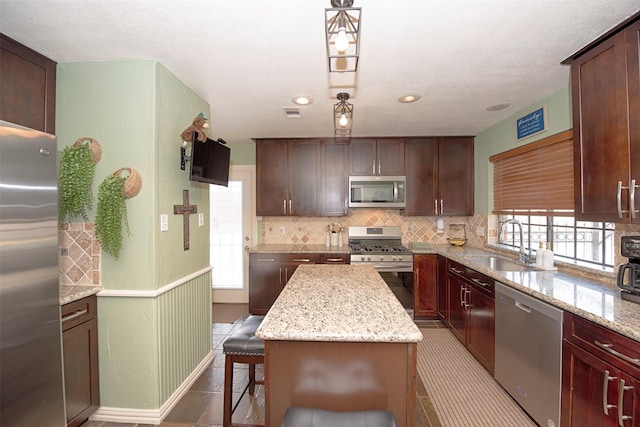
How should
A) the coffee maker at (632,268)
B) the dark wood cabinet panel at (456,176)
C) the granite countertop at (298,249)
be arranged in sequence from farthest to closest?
the dark wood cabinet panel at (456,176)
the granite countertop at (298,249)
the coffee maker at (632,268)

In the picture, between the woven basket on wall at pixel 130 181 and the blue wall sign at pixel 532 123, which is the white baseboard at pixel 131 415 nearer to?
the woven basket on wall at pixel 130 181

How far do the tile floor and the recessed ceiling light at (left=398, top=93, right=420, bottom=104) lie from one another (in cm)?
244

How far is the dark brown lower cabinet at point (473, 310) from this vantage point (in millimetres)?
2459

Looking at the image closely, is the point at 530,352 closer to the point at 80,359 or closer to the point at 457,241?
the point at 457,241

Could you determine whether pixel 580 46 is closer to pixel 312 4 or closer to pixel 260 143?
pixel 312 4

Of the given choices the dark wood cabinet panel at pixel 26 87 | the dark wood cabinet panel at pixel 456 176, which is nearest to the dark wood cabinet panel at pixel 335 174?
the dark wood cabinet panel at pixel 456 176

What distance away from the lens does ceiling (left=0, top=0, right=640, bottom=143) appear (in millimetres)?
1473

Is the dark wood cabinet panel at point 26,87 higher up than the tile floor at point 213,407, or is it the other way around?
the dark wood cabinet panel at point 26,87

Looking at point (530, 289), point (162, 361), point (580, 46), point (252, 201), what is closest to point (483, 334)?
point (530, 289)

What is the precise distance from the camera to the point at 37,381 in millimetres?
1428

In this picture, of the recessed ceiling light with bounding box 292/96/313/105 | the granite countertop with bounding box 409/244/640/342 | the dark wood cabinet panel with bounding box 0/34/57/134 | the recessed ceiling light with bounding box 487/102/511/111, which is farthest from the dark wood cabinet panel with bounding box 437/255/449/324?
the dark wood cabinet panel with bounding box 0/34/57/134

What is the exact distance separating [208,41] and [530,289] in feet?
8.40

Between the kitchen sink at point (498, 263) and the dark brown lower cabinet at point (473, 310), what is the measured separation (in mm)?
183

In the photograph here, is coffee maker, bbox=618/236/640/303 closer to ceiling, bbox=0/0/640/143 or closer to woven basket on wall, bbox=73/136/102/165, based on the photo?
ceiling, bbox=0/0/640/143
